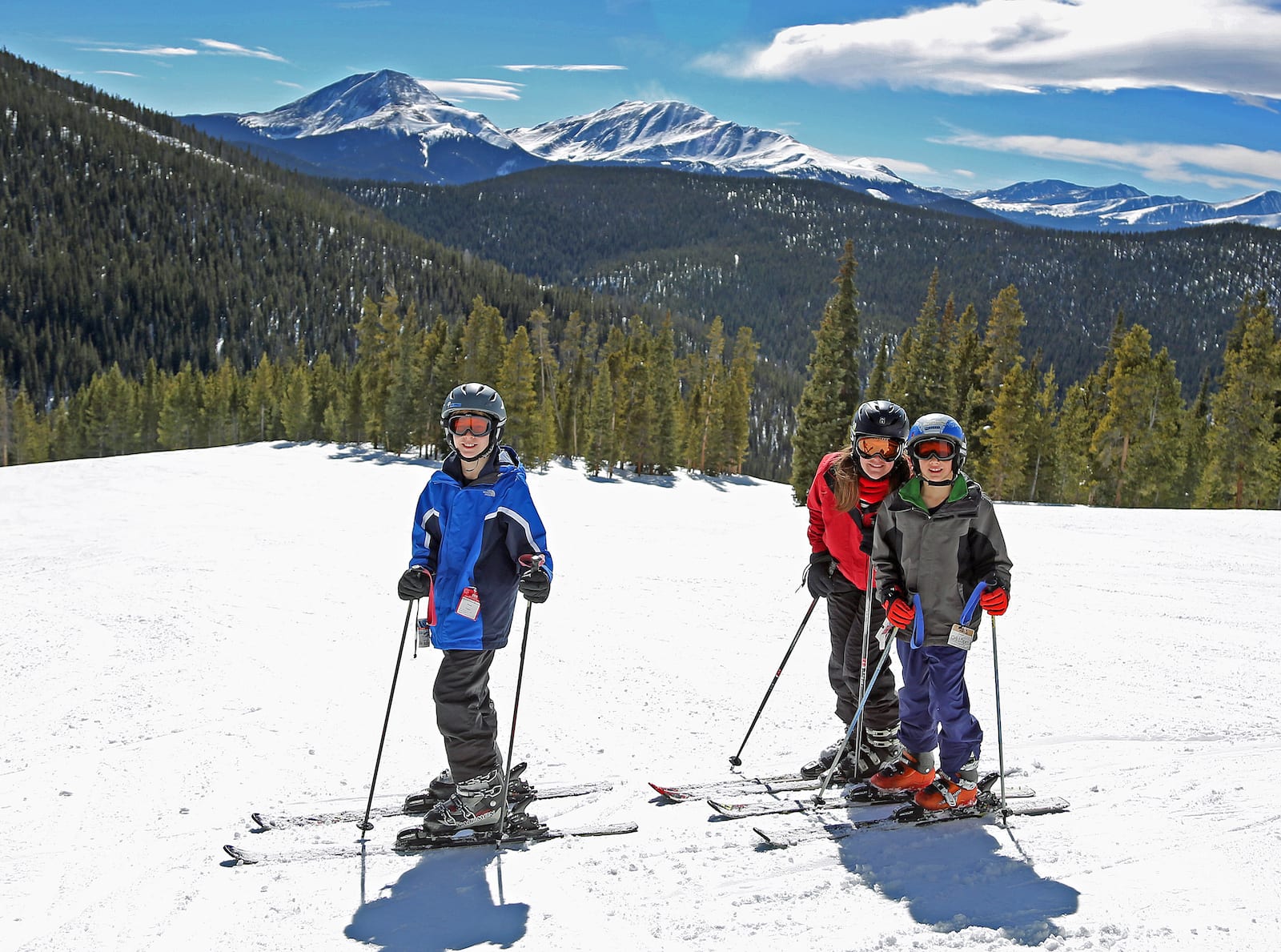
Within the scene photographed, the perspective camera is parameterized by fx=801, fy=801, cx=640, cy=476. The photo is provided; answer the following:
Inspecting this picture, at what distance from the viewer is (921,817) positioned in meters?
4.82

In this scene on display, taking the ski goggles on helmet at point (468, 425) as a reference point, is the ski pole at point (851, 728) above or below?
below

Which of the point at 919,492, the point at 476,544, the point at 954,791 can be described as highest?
the point at 919,492

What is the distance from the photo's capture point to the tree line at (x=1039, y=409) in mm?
32781

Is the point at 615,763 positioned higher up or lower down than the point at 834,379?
lower down

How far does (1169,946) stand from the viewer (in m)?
3.45

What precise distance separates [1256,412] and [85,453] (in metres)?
96.9

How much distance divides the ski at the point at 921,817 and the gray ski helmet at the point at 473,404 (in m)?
2.89

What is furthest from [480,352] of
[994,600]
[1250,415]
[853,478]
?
[994,600]

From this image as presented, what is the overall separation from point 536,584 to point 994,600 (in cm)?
261

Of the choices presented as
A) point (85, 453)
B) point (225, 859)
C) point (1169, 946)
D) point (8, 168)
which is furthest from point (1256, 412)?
point (8, 168)

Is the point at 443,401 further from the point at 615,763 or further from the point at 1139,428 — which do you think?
the point at 615,763

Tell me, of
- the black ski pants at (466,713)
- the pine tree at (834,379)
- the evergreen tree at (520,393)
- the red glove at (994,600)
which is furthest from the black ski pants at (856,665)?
the evergreen tree at (520,393)

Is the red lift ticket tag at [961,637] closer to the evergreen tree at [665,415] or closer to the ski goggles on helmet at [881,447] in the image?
the ski goggles on helmet at [881,447]

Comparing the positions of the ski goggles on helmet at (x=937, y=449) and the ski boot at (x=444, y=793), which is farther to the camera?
the ski boot at (x=444, y=793)
